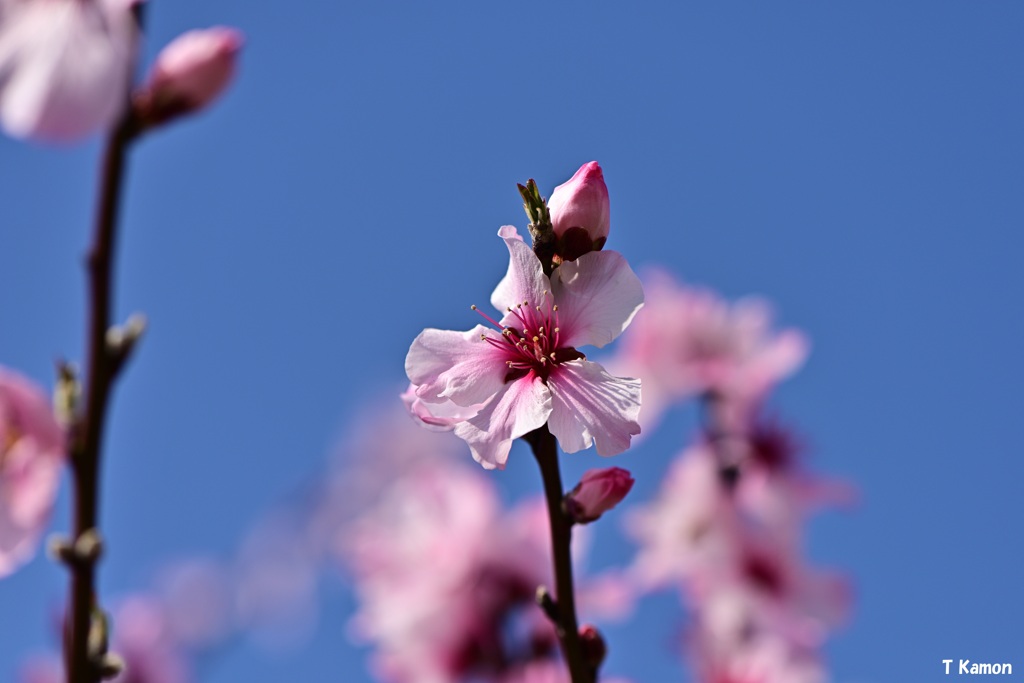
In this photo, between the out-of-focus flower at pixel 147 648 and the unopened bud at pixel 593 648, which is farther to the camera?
the out-of-focus flower at pixel 147 648

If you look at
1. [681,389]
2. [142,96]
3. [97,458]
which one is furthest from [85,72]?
[681,389]

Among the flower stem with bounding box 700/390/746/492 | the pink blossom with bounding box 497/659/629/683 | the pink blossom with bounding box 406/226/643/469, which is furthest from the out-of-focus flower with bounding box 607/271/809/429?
the pink blossom with bounding box 406/226/643/469

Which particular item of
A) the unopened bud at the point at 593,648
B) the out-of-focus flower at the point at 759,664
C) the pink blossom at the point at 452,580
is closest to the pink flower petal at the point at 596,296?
the unopened bud at the point at 593,648

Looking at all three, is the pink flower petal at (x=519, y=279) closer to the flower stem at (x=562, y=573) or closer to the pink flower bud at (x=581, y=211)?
the pink flower bud at (x=581, y=211)

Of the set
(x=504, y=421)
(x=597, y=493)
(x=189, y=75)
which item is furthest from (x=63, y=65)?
(x=597, y=493)

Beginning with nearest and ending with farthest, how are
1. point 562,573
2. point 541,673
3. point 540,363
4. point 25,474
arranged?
point 562,573, point 540,363, point 25,474, point 541,673

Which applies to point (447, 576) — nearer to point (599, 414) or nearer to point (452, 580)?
point (452, 580)
